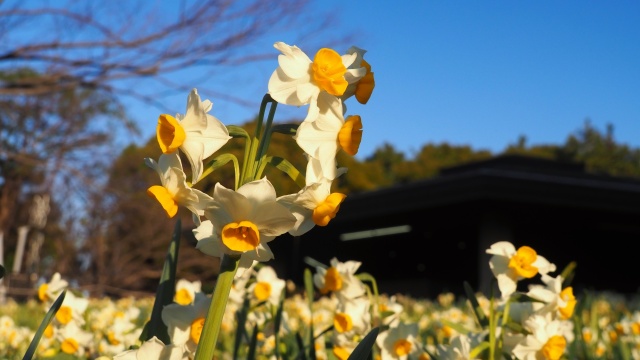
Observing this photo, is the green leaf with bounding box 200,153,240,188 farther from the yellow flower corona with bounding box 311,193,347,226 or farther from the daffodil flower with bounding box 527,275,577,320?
the daffodil flower with bounding box 527,275,577,320

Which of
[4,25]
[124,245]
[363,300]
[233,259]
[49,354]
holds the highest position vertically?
[4,25]

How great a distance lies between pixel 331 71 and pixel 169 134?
20 cm

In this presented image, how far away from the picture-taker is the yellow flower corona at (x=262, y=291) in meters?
1.80

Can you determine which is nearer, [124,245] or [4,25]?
[4,25]

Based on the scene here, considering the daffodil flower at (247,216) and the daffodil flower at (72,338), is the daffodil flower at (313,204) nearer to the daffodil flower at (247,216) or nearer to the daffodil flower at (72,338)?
the daffodil flower at (247,216)

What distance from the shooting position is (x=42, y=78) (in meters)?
7.98

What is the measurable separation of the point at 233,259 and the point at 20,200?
19.8m

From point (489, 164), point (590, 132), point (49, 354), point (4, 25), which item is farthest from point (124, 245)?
point (590, 132)

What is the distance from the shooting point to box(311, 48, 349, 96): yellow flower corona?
853 millimetres

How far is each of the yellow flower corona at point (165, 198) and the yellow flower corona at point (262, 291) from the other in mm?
967

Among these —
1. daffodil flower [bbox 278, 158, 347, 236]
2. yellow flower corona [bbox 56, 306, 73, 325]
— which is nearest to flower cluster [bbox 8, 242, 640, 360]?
yellow flower corona [bbox 56, 306, 73, 325]

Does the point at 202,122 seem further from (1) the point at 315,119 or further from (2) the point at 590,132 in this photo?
(2) the point at 590,132

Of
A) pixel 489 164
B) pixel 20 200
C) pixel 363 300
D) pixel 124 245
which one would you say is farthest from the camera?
pixel 20 200

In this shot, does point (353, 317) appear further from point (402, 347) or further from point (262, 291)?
point (262, 291)
